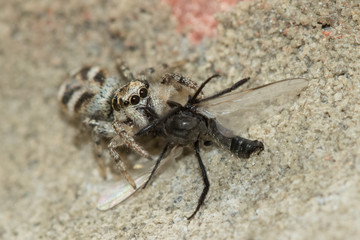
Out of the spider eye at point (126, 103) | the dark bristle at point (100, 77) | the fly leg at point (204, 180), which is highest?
the dark bristle at point (100, 77)

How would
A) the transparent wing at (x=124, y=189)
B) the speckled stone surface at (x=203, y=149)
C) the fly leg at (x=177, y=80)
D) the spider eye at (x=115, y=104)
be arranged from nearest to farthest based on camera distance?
the speckled stone surface at (x=203, y=149) < the transparent wing at (x=124, y=189) < the fly leg at (x=177, y=80) < the spider eye at (x=115, y=104)

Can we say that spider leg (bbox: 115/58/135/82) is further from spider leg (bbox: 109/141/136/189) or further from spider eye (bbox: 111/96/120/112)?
spider leg (bbox: 109/141/136/189)

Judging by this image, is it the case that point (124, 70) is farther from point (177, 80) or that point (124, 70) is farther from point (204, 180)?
point (204, 180)

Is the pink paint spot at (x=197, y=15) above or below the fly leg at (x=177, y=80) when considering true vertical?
above

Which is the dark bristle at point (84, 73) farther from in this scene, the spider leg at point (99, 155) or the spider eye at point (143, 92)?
the spider eye at point (143, 92)

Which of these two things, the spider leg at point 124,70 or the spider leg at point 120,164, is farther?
the spider leg at point 124,70

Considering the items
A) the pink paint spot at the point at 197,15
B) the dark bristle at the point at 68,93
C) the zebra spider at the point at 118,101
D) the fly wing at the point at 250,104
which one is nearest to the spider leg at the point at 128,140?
the zebra spider at the point at 118,101

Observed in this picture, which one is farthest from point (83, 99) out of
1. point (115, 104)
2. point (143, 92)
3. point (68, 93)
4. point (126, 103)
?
point (143, 92)

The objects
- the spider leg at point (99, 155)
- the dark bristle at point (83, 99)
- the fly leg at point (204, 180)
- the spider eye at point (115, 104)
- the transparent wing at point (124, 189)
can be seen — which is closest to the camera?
the fly leg at point (204, 180)
